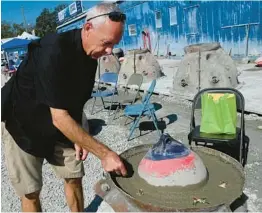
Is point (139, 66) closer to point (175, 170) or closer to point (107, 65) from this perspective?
point (107, 65)

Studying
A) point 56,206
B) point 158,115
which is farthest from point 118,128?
point 56,206

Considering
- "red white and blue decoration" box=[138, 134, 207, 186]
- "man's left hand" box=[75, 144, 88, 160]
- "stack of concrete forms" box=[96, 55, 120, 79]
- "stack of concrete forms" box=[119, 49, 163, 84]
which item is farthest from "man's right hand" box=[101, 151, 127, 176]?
"stack of concrete forms" box=[96, 55, 120, 79]

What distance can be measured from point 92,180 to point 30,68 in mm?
2281

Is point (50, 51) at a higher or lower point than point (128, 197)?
higher

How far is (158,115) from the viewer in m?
7.04

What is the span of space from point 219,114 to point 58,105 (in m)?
2.56

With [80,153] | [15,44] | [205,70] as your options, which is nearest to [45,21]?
[15,44]

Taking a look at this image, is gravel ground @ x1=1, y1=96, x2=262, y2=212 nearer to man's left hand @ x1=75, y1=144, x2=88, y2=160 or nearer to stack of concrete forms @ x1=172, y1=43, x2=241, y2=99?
man's left hand @ x1=75, y1=144, x2=88, y2=160

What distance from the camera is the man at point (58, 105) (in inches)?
79.7

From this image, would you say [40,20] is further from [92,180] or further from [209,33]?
[92,180]

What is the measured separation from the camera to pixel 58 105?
6.72 feet

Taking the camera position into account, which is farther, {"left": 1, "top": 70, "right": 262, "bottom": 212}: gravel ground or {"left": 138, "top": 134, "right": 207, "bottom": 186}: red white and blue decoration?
{"left": 1, "top": 70, "right": 262, "bottom": 212}: gravel ground

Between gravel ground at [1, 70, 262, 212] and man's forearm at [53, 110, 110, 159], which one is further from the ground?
man's forearm at [53, 110, 110, 159]

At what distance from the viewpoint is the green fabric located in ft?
13.1
